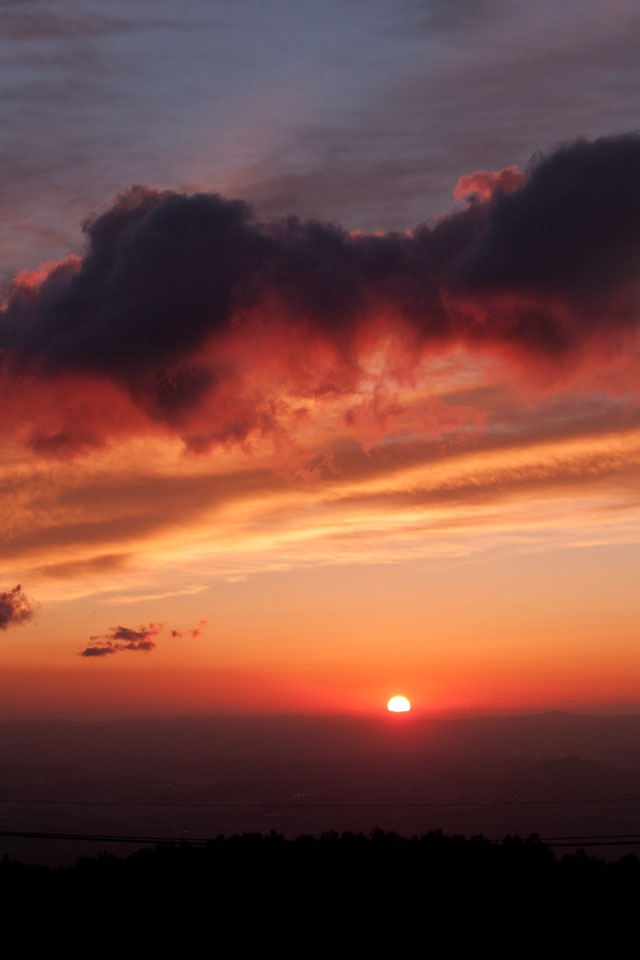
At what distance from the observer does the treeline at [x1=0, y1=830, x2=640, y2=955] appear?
154 ft

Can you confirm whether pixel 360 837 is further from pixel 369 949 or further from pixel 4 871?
pixel 4 871

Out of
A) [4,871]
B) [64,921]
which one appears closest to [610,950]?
[64,921]

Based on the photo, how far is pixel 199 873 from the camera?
5547 cm

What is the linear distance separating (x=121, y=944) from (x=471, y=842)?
977 inches

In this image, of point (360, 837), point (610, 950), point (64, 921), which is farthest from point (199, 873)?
point (610, 950)

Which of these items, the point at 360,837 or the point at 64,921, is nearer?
the point at 64,921

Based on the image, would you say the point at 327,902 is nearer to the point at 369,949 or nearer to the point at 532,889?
the point at 369,949

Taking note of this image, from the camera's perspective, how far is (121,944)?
46.7 m

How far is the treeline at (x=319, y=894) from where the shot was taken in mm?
46938

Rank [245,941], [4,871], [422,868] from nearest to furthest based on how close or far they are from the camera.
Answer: [245,941] < [422,868] < [4,871]

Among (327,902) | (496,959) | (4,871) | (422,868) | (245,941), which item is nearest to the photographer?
(496,959)

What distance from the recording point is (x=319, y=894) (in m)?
51.2

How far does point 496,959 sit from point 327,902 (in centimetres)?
1034

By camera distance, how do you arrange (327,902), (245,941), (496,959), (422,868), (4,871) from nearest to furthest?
1. (496,959)
2. (245,941)
3. (327,902)
4. (422,868)
5. (4,871)
